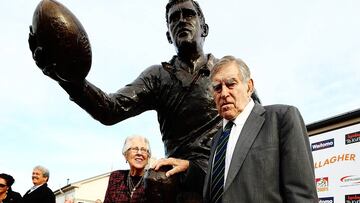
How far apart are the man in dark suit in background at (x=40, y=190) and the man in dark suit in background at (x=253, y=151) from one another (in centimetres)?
415

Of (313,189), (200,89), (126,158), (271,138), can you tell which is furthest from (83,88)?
(126,158)

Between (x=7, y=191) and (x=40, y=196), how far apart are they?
791mm

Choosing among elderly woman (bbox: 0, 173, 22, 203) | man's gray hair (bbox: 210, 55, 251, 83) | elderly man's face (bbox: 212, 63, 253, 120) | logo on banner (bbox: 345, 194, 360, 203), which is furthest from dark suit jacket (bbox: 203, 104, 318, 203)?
logo on banner (bbox: 345, 194, 360, 203)

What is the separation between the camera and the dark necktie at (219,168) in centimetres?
193

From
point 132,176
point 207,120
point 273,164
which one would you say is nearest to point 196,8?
point 207,120

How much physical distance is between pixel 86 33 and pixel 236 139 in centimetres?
92

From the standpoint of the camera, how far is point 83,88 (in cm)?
214

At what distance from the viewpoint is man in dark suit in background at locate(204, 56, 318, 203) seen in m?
1.79

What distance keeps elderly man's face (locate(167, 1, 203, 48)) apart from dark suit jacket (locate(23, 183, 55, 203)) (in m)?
3.84

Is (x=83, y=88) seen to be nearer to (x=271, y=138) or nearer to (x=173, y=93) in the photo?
(x=173, y=93)

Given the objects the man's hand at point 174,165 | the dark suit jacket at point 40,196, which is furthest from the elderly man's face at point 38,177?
the man's hand at point 174,165

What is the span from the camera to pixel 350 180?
29.9 feet

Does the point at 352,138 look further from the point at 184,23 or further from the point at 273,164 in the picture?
the point at 273,164

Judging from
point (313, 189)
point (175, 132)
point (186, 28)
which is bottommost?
point (313, 189)
